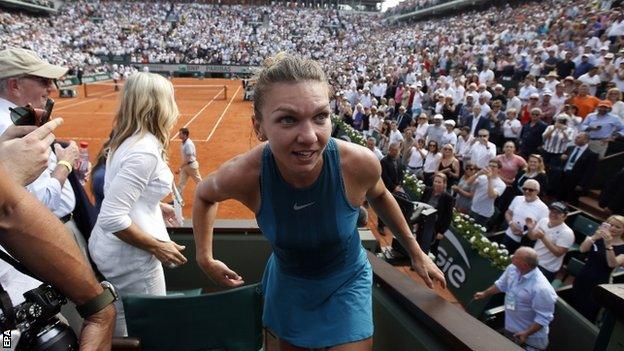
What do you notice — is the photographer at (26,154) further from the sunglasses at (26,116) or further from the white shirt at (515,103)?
the white shirt at (515,103)

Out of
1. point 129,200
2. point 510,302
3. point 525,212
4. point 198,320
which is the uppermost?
point 129,200

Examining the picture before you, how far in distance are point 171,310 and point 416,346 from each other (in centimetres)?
115

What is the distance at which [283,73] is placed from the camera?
1.53 meters

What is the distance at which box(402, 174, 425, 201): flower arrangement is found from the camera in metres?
7.47

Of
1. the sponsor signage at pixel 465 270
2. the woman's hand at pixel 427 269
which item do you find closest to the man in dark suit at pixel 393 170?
the sponsor signage at pixel 465 270

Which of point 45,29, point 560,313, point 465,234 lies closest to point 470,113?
point 465,234

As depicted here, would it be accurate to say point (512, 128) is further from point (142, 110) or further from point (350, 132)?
point (142, 110)

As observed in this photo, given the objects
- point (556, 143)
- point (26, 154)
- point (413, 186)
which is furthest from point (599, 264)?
point (26, 154)

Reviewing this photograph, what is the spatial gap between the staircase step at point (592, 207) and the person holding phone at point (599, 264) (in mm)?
2978

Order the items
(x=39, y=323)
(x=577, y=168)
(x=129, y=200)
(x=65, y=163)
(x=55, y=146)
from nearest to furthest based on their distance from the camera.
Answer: (x=39, y=323) < (x=129, y=200) < (x=65, y=163) < (x=55, y=146) < (x=577, y=168)

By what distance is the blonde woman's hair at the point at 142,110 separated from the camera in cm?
215

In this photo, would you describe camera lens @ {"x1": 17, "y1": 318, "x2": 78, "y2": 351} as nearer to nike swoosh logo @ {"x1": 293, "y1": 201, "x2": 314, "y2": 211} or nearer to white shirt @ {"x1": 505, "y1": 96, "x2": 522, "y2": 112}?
nike swoosh logo @ {"x1": 293, "y1": 201, "x2": 314, "y2": 211}

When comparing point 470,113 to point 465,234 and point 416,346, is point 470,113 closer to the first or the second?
point 465,234

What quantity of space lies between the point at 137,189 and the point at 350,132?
10.6 m
